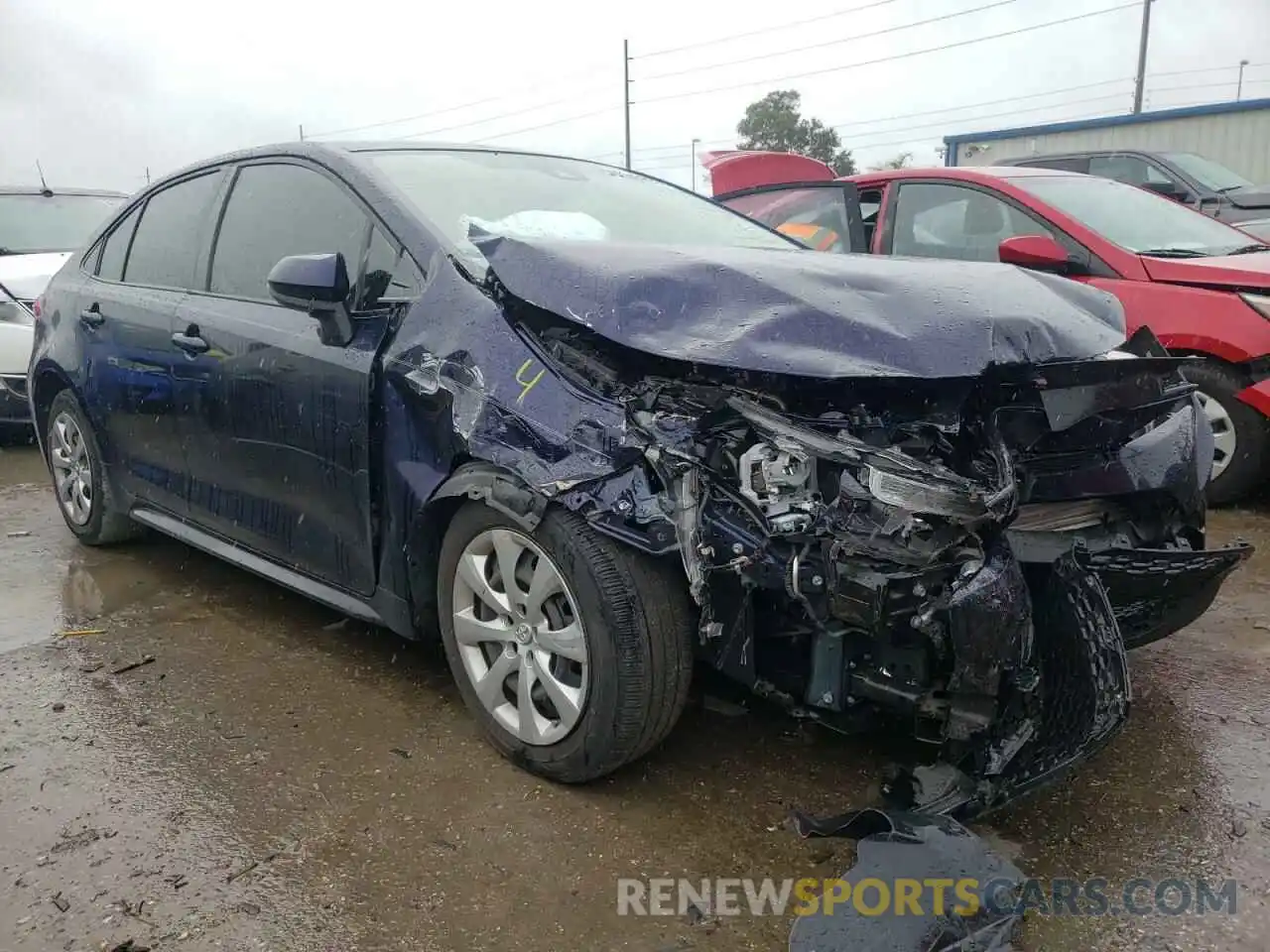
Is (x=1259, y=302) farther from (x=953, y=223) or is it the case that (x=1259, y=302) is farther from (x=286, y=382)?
(x=286, y=382)

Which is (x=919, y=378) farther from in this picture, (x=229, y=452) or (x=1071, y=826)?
(x=229, y=452)

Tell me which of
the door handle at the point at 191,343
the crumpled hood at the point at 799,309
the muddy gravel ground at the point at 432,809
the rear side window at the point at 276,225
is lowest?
the muddy gravel ground at the point at 432,809

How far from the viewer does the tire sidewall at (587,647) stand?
2318 millimetres

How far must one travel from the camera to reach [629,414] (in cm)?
230

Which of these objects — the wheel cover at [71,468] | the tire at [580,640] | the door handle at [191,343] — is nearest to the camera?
the tire at [580,640]

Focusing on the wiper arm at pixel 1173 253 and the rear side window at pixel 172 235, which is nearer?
the rear side window at pixel 172 235

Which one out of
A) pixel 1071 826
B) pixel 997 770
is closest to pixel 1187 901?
pixel 1071 826

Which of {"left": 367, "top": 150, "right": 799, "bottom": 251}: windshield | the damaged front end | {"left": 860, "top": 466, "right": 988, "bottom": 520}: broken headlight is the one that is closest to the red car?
{"left": 367, "top": 150, "right": 799, "bottom": 251}: windshield

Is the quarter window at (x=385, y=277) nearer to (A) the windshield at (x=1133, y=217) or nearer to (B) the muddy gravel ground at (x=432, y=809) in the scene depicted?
(B) the muddy gravel ground at (x=432, y=809)

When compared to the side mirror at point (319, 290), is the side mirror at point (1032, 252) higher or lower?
higher

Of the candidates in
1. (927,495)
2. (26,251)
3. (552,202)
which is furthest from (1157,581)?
(26,251)

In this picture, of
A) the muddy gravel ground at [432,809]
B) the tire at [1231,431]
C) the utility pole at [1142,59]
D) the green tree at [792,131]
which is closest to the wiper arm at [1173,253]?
the tire at [1231,431]

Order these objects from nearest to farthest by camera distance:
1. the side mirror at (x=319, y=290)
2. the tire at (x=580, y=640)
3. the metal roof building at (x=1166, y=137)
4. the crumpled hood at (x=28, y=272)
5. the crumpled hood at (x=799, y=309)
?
the crumpled hood at (x=799, y=309), the tire at (x=580, y=640), the side mirror at (x=319, y=290), the crumpled hood at (x=28, y=272), the metal roof building at (x=1166, y=137)

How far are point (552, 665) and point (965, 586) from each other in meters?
1.04
